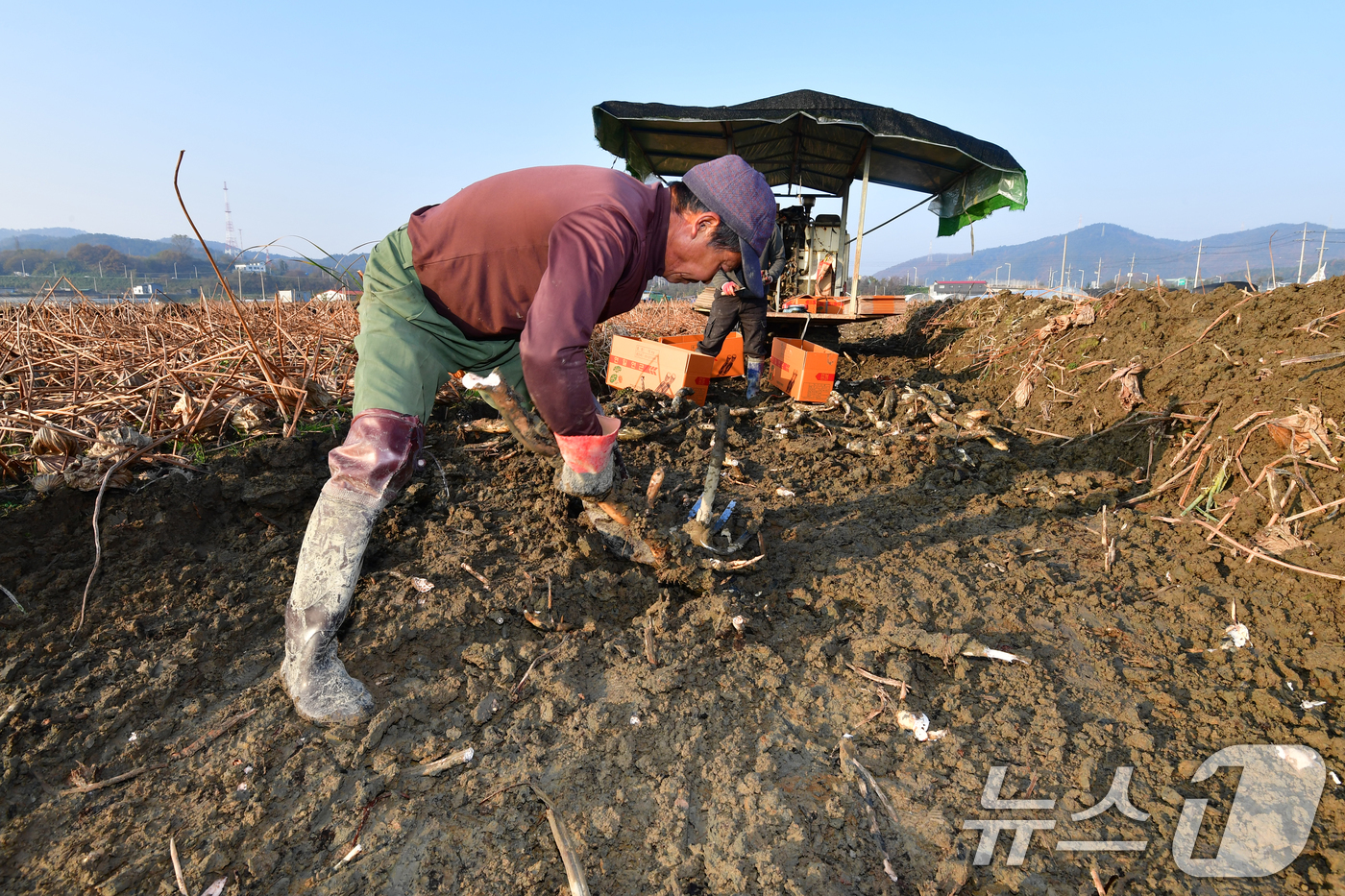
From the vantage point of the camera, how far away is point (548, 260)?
5.43 ft

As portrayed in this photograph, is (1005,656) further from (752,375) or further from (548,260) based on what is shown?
(752,375)

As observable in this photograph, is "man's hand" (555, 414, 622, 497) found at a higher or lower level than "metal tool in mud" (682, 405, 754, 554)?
higher

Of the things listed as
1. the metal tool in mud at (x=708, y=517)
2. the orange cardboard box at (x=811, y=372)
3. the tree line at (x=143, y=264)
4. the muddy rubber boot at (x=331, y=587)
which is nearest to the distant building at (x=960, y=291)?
the orange cardboard box at (x=811, y=372)

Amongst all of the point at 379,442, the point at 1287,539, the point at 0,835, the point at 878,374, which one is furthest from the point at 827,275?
the point at 0,835

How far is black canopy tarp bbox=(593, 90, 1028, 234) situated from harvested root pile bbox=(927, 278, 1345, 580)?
7.66ft

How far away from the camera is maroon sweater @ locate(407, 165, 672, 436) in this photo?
60.3 inches

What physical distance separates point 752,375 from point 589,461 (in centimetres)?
393

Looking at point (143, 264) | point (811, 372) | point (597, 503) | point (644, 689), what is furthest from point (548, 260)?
point (143, 264)

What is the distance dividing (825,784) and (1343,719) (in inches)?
61.0

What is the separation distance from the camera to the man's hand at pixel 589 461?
179 cm

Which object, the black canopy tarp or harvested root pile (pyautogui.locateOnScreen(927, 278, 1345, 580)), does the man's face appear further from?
the black canopy tarp

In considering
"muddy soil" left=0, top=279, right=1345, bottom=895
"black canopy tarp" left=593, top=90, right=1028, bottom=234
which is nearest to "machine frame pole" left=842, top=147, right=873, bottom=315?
"black canopy tarp" left=593, top=90, right=1028, bottom=234

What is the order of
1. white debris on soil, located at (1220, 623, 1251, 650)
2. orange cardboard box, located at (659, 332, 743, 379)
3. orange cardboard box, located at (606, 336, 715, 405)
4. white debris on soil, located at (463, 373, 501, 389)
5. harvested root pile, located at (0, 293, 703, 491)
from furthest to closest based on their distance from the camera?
orange cardboard box, located at (659, 332, 743, 379) → orange cardboard box, located at (606, 336, 715, 405) → harvested root pile, located at (0, 293, 703, 491) → white debris on soil, located at (1220, 623, 1251, 650) → white debris on soil, located at (463, 373, 501, 389)

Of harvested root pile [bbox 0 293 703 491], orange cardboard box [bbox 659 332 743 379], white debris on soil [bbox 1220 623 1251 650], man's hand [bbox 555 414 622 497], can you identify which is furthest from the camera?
orange cardboard box [bbox 659 332 743 379]
